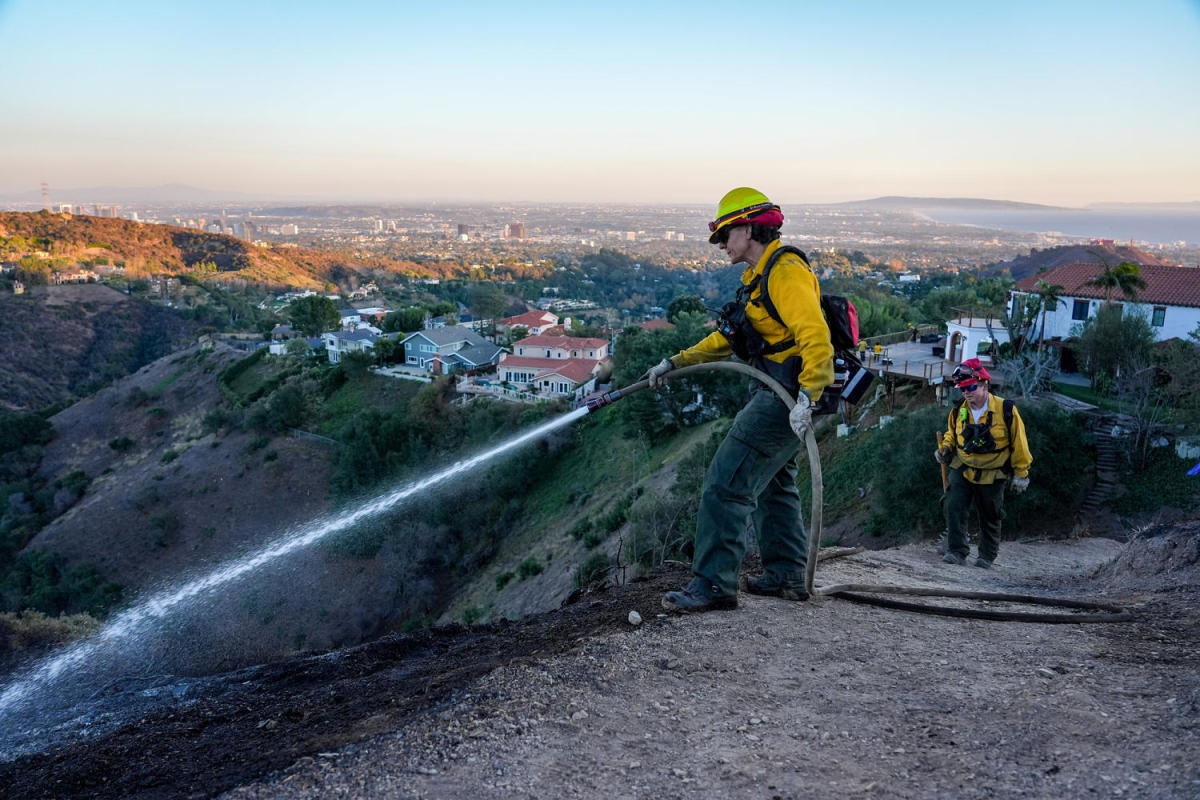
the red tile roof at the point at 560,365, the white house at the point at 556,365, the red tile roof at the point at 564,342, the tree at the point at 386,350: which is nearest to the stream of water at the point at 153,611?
the white house at the point at 556,365

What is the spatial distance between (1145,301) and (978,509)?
2690cm

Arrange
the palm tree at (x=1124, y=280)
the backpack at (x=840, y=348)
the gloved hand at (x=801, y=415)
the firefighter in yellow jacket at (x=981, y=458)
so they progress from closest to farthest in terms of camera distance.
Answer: the gloved hand at (x=801, y=415) → the backpack at (x=840, y=348) → the firefighter in yellow jacket at (x=981, y=458) → the palm tree at (x=1124, y=280)

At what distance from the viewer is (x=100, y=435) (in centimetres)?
6153

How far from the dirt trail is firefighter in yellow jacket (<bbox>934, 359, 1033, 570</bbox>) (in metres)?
2.72

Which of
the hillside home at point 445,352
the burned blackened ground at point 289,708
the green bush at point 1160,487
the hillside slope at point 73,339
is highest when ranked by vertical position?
the burned blackened ground at point 289,708

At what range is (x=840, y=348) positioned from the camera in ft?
17.2

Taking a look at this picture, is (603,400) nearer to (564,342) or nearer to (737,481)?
(737,481)

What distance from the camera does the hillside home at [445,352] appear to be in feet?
189

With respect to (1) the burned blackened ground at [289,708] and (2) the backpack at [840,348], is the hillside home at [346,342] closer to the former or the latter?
(1) the burned blackened ground at [289,708]

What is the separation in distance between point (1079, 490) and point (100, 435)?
65.6 m

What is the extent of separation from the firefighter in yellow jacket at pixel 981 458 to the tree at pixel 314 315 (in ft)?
245

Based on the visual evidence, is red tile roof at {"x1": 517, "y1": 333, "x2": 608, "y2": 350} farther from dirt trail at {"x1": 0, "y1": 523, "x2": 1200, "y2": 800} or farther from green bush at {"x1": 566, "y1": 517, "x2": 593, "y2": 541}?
dirt trail at {"x1": 0, "y1": 523, "x2": 1200, "y2": 800}

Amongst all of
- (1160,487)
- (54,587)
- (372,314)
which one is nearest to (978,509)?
(1160,487)

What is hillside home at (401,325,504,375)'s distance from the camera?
5772 cm
